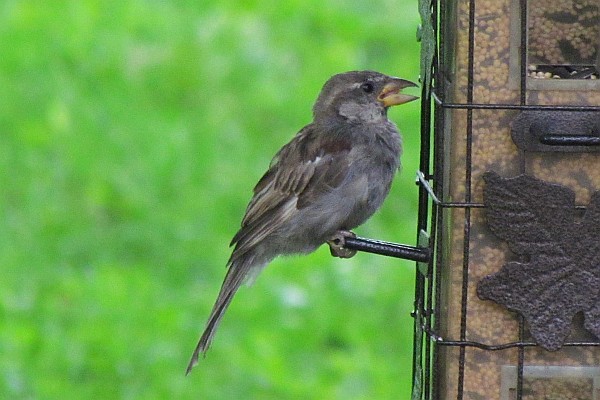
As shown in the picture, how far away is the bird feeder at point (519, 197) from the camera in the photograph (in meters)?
5.03

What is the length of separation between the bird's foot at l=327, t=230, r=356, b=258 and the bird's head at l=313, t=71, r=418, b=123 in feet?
1.54

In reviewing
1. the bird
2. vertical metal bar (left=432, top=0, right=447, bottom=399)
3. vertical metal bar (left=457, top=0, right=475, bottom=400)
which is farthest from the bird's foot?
vertical metal bar (left=457, top=0, right=475, bottom=400)

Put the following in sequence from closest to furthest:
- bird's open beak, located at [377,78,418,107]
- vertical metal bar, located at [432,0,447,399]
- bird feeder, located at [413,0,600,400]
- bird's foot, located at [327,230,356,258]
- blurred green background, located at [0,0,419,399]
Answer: bird feeder, located at [413,0,600,400] < vertical metal bar, located at [432,0,447,399] < bird's foot, located at [327,230,356,258] < bird's open beak, located at [377,78,418,107] < blurred green background, located at [0,0,419,399]

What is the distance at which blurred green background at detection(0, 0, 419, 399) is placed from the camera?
8.17m

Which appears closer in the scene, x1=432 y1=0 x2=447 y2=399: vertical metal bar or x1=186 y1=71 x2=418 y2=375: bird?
x1=432 y1=0 x2=447 y2=399: vertical metal bar

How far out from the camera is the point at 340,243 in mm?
5938

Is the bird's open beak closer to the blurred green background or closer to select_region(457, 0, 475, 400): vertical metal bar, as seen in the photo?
select_region(457, 0, 475, 400): vertical metal bar

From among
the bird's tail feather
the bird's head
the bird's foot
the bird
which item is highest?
the bird's head

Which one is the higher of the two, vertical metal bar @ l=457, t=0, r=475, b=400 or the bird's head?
the bird's head

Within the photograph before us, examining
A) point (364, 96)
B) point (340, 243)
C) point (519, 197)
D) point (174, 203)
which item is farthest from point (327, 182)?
point (174, 203)

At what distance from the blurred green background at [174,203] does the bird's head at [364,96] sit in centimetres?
223

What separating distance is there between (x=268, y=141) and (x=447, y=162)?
553cm

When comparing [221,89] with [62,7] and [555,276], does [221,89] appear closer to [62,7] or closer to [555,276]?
[62,7]

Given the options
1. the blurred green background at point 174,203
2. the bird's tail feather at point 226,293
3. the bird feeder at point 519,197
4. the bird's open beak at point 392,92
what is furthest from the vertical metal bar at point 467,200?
the blurred green background at point 174,203
